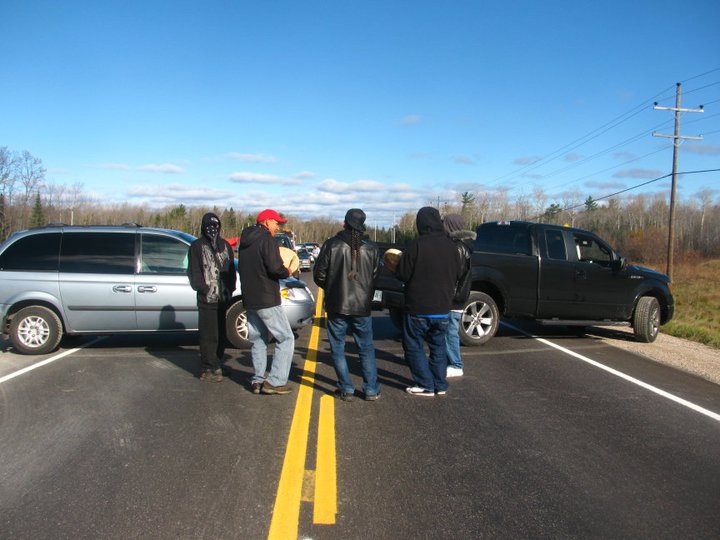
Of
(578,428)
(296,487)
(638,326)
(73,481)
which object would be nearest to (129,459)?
(73,481)

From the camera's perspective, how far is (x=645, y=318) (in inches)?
387

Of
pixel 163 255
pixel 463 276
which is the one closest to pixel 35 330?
pixel 163 255

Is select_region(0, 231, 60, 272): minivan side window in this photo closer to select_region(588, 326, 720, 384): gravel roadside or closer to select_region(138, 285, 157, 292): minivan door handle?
select_region(138, 285, 157, 292): minivan door handle

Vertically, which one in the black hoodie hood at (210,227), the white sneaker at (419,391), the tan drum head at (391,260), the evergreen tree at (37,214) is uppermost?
the evergreen tree at (37,214)

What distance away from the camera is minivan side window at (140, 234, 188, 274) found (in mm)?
8102

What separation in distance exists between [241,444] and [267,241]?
7.08 ft

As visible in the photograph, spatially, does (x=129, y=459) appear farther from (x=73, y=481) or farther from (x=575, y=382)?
(x=575, y=382)

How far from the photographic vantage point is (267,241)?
5746mm

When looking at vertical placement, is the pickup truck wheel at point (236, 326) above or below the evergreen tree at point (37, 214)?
below

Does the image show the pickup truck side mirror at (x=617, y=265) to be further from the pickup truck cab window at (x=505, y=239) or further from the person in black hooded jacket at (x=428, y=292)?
the person in black hooded jacket at (x=428, y=292)

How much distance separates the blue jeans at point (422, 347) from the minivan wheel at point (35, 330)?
207 inches

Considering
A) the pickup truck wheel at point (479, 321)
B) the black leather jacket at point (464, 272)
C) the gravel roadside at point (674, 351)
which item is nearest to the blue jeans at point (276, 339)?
the black leather jacket at point (464, 272)

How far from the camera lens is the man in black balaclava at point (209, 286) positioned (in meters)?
6.41

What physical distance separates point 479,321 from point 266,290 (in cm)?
446
